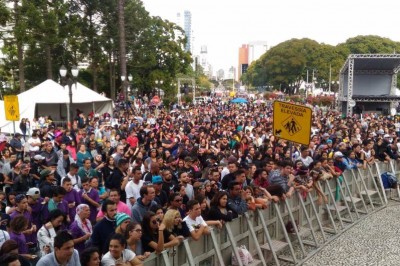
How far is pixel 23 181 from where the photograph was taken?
751 cm

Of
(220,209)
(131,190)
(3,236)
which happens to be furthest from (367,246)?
(3,236)

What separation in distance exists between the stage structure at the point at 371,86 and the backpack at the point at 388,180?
2429 cm

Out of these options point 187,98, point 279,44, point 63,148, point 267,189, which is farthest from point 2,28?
point 279,44

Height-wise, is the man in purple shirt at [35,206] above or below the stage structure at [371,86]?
below

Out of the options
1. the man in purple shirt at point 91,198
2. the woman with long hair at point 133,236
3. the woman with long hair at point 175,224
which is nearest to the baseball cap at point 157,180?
the man in purple shirt at point 91,198

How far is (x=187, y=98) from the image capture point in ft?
171

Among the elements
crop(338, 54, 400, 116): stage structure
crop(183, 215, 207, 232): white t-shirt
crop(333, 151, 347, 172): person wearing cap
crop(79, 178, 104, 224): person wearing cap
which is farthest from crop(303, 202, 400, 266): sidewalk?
crop(338, 54, 400, 116): stage structure

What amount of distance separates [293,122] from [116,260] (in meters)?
4.63

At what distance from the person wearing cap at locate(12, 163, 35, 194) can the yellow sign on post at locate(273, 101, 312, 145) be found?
4.76 meters

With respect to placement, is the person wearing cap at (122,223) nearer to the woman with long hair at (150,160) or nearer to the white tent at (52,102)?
the woman with long hair at (150,160)

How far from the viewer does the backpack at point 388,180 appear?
11406mm

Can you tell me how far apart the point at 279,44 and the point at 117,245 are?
84104 millimetres

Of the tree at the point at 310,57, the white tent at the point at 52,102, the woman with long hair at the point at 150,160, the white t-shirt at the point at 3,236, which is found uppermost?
the tree at the point at 310,57

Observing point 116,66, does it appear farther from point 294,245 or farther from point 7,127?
point 294,245
